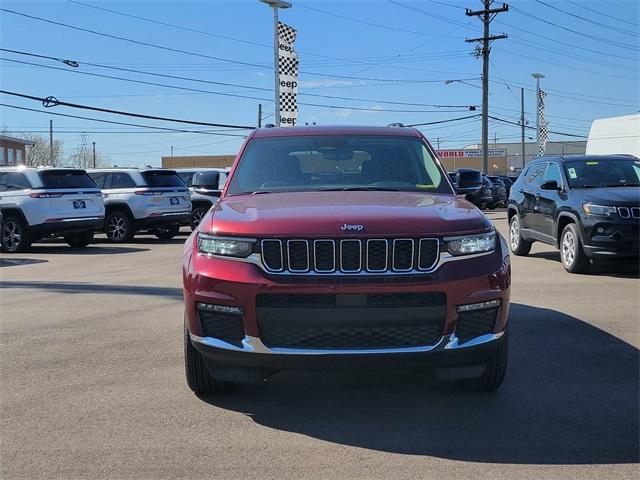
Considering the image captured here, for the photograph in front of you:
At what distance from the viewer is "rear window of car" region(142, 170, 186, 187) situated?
16938mm

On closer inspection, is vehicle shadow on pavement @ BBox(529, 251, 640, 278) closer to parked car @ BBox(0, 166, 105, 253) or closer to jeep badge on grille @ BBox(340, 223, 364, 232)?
jeep badge on grille @ BBox(340, 223, 364, 232)

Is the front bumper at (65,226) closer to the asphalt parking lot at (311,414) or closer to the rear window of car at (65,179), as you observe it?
the rear window of car at (65,179)

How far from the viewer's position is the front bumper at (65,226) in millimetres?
14211

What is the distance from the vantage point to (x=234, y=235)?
3.81m

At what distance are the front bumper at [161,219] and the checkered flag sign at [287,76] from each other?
1105cm

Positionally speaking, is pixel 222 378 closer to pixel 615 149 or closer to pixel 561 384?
pixel 561 384

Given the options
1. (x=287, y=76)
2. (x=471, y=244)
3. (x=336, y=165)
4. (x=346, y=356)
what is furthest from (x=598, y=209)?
(x=287, y=76)

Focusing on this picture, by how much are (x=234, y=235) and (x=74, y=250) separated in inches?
498

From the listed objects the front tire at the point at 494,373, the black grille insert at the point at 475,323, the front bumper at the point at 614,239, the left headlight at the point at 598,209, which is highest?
the left headlight at the point at 598,209

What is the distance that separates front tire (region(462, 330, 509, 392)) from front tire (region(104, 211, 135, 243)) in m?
13.8

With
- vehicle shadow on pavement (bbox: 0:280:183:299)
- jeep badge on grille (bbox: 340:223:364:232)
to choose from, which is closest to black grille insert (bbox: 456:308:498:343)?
jeep badge on grille (bbox: 340:223:364:232)

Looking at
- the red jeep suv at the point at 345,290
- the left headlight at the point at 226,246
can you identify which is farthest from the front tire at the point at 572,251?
the left headlight at the point at 226,246

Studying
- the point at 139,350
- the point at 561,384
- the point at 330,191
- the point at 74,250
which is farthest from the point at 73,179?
the point at 561,384

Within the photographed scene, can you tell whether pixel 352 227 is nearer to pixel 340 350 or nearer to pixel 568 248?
pixel 340 350
